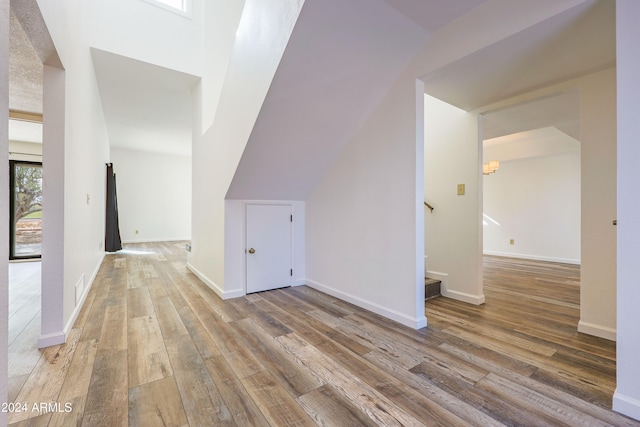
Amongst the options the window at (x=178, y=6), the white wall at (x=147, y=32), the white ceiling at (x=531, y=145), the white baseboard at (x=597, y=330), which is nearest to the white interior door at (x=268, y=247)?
the white wall at (x=147, y=32)

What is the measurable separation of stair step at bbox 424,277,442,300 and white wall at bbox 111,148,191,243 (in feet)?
25.2

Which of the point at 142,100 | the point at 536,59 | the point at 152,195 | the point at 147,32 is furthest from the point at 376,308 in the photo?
the point at 152,195

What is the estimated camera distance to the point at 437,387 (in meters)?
1.39

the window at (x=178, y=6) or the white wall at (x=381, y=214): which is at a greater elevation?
the window at (x=178, y=6)

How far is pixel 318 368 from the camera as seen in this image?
1571mm

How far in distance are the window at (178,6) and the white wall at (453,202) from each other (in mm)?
3612

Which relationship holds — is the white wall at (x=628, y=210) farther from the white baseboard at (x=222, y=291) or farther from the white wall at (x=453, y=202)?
the white baseboard at (x=222, y=291)

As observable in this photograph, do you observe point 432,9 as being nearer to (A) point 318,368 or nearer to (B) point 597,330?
(A) point 318,368

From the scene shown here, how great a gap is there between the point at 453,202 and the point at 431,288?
94 centimetres

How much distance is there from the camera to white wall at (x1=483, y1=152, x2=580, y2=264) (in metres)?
5.00

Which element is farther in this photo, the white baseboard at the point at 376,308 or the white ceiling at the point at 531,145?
the white ceiling at the point at 531,145

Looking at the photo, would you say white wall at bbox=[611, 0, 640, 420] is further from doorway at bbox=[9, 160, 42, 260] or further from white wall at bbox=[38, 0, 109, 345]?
doorway at bbox=[9, 160, 42, 260]

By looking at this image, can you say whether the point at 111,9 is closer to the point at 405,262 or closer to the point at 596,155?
the point at 405,262

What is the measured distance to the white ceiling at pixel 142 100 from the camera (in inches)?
142
